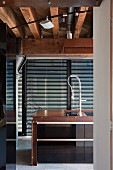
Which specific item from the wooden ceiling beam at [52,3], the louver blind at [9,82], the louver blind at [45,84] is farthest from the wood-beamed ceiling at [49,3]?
the louver blind at [45,84]

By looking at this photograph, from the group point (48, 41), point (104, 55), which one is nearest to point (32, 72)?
point (48, 41)

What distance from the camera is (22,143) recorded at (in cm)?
716

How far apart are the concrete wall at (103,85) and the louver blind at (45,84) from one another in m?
4.93

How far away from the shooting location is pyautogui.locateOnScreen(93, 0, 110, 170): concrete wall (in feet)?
7.98

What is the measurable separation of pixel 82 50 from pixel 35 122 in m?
2.19

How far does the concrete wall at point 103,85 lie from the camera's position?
2.43 m

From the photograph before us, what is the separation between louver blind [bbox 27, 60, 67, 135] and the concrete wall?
493 centimetres

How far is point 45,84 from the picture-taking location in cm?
800

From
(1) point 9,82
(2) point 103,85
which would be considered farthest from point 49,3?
(1) point 9,82

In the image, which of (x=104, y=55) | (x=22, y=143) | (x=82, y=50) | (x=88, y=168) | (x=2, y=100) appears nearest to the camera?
(x=104, y=55)

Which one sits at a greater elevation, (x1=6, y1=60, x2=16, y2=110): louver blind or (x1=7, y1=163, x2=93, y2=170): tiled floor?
(x1=6, y1=60, x2=16, y2=110): louver blind

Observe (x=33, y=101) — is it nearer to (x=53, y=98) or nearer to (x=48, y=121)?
(x=53, y=98)

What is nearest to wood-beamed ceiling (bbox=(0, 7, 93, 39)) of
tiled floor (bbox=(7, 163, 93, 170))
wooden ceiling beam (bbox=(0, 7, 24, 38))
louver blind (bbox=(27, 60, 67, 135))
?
wooden ceiling beam (bbox=(0, 7, 24, 38))

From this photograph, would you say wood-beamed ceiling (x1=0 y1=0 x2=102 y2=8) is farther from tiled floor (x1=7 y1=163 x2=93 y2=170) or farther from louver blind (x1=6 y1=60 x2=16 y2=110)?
tiled floor (x1=7 y1=163 x2=93 y2=170)
